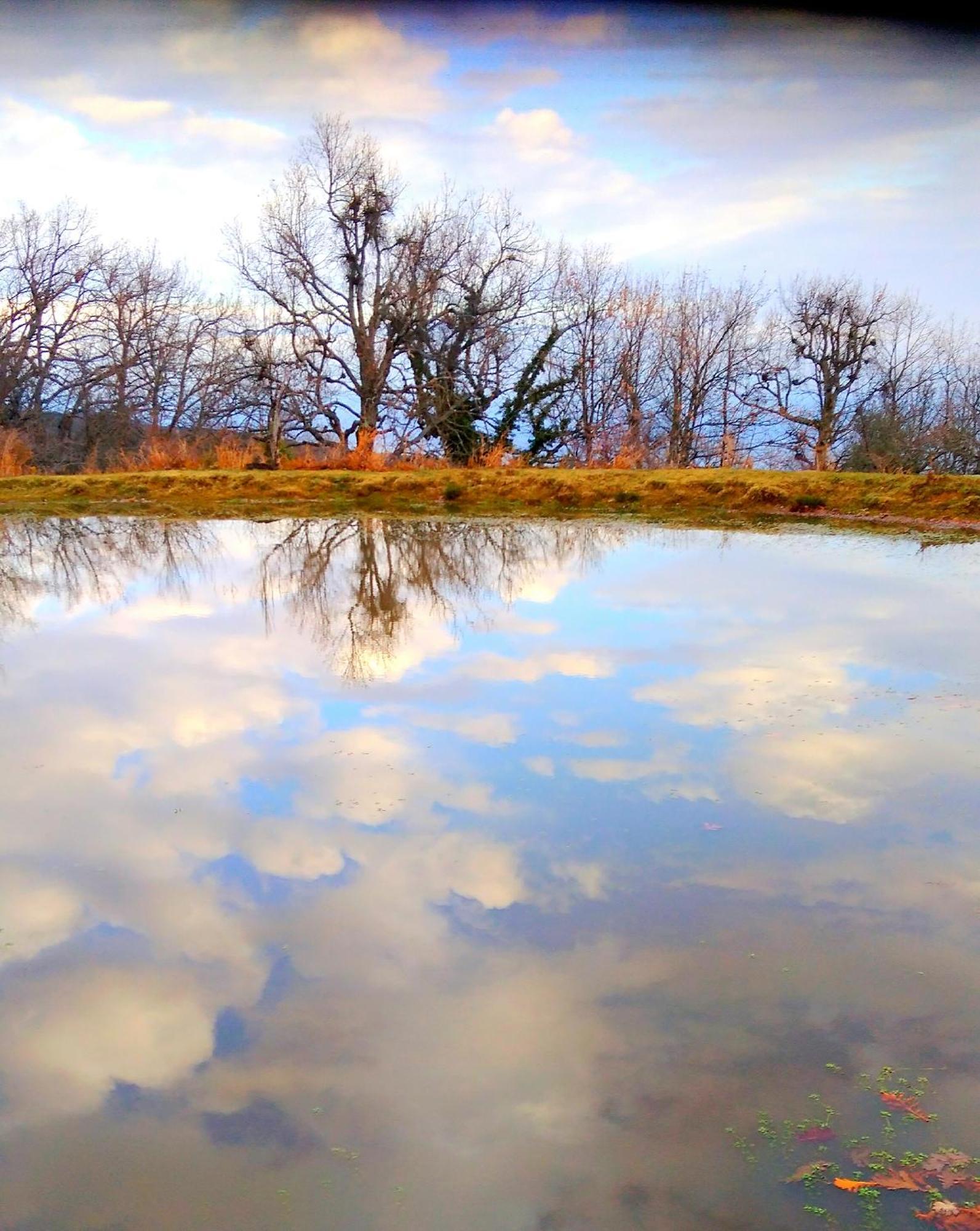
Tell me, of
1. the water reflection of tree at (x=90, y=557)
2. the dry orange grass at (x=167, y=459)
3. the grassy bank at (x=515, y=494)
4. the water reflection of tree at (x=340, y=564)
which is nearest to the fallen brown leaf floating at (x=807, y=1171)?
the water reflection of tree at (x=340, y=564)

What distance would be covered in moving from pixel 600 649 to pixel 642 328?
18.7m

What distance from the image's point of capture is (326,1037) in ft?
8.87

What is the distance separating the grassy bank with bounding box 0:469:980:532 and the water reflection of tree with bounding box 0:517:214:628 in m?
1.08

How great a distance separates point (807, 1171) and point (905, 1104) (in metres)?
0.35

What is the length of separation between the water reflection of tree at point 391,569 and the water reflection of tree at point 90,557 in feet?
2.61

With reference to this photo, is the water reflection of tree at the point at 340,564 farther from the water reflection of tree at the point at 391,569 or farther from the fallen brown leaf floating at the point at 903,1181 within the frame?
the fallen brown leaf floating at the point at 903,1181

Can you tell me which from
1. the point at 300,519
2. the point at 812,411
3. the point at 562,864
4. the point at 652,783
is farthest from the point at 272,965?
the point at 812,411

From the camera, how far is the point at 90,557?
33.0 ft

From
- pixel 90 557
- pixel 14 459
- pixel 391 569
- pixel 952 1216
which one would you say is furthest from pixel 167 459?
pixel 952 1216

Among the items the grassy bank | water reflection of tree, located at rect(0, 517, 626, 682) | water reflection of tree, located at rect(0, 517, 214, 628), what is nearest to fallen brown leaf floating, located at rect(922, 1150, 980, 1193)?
water reflection of tree, located at rect(0, 517, 626, 682)

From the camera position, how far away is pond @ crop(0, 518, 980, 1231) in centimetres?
229

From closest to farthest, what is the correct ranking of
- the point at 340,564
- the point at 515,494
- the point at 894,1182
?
the point at 894,1182
the point at 340,564
the point at 515,494

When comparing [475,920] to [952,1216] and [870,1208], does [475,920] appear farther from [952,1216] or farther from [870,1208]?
[952,1216]

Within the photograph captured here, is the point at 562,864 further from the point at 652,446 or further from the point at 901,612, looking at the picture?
the point at 652,446
